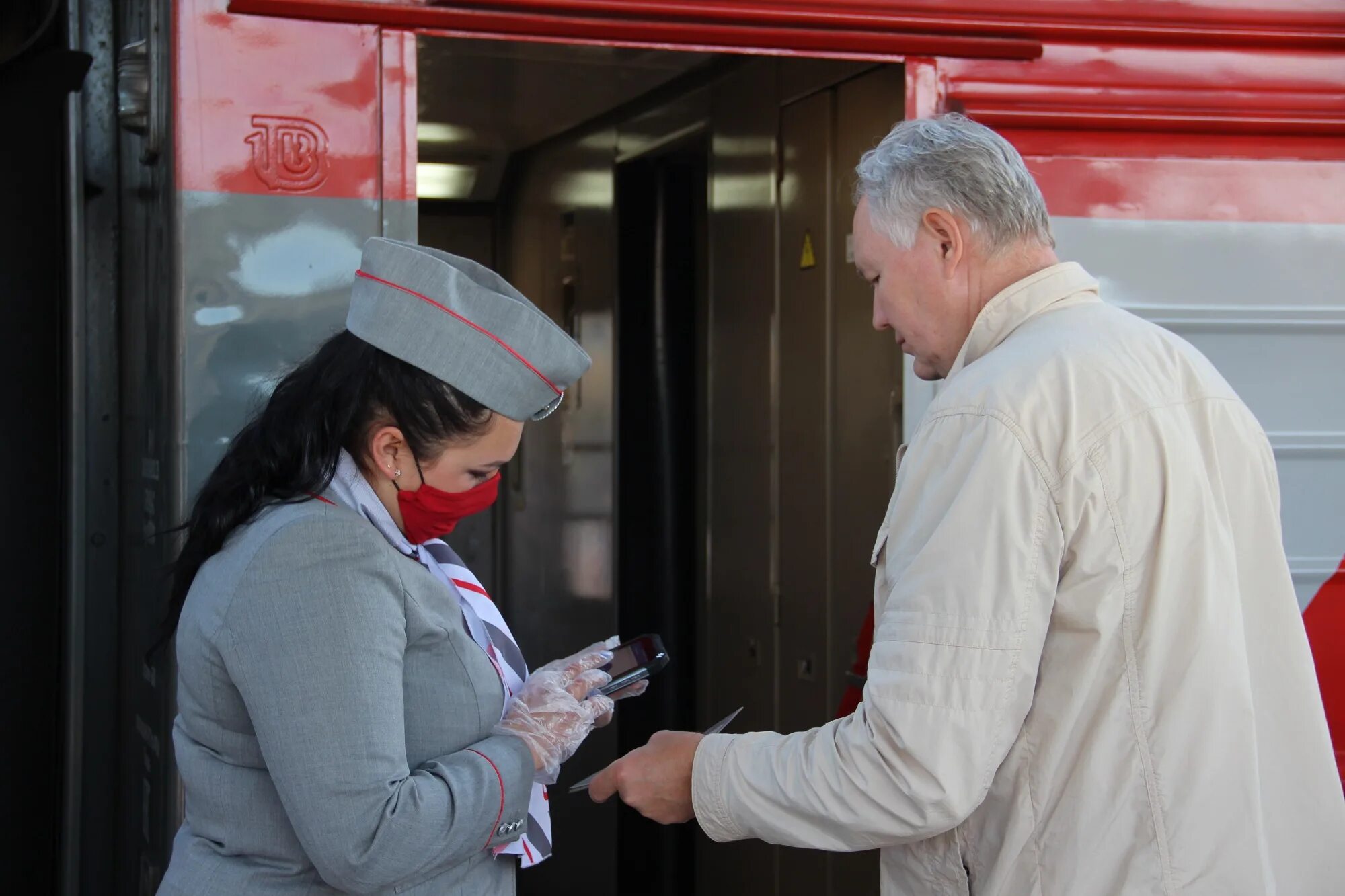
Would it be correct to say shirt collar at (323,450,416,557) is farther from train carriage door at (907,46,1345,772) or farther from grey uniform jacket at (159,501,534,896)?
train carriage door at (907,46,1345,772)

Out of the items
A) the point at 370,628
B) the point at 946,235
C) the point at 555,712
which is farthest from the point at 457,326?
the point at 946,235

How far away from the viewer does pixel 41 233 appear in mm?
2375

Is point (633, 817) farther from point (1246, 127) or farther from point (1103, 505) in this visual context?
point (1103, 505)

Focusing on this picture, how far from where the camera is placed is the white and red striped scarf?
53.9 inches

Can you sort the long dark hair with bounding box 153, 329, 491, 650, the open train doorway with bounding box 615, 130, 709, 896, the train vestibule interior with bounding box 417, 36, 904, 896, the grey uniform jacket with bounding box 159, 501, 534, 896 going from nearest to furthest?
the grey uniform jacket with bounding box 159, 501, 534, 896, the long dark hair with bounding box 153, 329, 491, 650, the train vestibule interior with bounding box 417, 36, 904, 896, the open train doorway with bounding box 615, 130, 709, 896

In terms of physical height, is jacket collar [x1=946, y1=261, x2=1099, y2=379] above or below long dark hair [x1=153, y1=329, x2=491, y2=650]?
above

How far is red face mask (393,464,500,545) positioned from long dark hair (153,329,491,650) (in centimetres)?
5

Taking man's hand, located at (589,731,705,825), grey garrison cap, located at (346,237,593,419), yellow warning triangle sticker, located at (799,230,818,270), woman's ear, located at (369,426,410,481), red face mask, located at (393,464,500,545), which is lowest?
man's hand, located at (589,731,705,825)

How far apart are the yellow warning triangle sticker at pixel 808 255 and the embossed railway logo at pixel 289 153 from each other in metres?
1.31

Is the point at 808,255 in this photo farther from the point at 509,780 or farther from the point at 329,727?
the point at 329,727

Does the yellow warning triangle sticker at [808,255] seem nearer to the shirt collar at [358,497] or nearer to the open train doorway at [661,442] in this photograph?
the open train doorway at [661,442]

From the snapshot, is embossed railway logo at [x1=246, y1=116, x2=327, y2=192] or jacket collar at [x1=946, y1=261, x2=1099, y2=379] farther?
embossed railway logo at [x1=246, y1=116, x2=327, y2=192]

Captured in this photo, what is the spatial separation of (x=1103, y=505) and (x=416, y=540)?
728mm

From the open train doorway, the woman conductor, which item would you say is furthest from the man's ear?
the open train doorway
